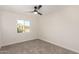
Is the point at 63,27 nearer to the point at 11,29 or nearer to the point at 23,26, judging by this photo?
the point at 23,26

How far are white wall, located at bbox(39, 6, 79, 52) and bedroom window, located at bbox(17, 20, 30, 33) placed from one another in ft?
3.54

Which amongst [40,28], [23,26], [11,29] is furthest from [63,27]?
[11,29]

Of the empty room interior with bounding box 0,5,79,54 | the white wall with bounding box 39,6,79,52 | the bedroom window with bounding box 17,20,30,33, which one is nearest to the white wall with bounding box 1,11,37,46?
the empty room interior with bounding box 0,5,79,54

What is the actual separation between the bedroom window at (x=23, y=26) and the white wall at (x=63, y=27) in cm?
108

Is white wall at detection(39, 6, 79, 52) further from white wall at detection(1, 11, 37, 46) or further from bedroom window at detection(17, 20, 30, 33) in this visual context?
white wall at detection(1, 11, 37, 46)

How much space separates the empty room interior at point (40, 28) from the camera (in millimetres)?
3613

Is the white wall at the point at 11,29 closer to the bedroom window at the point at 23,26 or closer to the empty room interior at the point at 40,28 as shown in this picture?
the empty room interior at the point at 40,28

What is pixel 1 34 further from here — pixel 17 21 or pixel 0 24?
pixel 17 21

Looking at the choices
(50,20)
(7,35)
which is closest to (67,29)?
(50,20)

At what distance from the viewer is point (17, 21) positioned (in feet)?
16.3

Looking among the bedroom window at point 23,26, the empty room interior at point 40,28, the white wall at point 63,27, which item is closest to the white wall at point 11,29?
the empty room interior at point 40,28

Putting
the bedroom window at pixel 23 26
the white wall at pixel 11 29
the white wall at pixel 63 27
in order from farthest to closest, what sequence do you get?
the bedroom window at pixel 23 26
the white wall at pixel 11 29
the white wall at pixel 63 27
